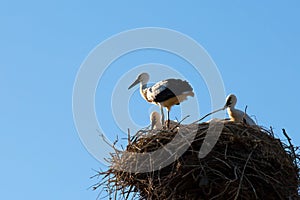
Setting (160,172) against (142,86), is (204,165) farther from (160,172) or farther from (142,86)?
(142,86)

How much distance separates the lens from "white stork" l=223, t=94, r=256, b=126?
1244cm

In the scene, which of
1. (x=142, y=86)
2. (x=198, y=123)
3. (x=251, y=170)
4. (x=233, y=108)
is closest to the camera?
(x=251, y=170)

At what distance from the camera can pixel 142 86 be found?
14.7 meters

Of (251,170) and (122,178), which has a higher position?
(122,178)

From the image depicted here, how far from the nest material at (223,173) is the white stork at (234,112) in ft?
5.05

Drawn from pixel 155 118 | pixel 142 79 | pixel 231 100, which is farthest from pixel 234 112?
pixel 142 79

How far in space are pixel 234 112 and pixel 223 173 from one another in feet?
8.79

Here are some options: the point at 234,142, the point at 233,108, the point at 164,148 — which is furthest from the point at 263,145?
the point at 233,108

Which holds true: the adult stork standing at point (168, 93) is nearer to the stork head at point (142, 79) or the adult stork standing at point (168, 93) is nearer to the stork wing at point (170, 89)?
the stork wing at point (170, 89)

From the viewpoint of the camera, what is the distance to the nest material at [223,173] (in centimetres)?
1032

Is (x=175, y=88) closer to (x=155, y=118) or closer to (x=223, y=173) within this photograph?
(x=155, y=118)

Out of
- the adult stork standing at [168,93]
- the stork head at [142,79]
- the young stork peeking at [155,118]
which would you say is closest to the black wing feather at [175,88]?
the adult stork standing at [168,93]

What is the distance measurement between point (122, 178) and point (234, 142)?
137 centimetres

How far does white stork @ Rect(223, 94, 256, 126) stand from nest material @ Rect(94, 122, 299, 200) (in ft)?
5.05
